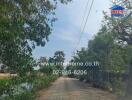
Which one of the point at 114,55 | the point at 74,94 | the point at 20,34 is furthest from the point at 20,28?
the point at 114,55

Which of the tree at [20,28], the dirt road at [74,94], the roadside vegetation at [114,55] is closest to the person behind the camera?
the tree at [20,28]

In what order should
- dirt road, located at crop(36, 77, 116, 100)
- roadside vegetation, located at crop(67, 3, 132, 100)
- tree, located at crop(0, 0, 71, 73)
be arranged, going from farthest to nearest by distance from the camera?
roadside vegetation, located at crop(67, 3, 132, 100), dirt road, located at crop(36, 77, 116, 100), tree, located at crop(0, 0, 71, 73)

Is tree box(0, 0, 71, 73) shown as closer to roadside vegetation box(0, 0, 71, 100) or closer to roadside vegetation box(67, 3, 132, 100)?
roadside vegetation box(0, 0, 71, 100)

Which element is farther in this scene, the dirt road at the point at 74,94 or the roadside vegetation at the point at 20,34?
the dirt road at the point at 74,94

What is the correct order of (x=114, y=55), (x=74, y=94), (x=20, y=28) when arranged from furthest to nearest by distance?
(x=114, y=55) → (x=74, y=94) → (x=20, y=28)

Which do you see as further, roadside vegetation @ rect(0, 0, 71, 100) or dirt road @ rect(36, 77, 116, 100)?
dirt road @ rect(36, 77, 116, 100)

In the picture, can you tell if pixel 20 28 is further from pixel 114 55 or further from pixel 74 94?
pixel 114 55

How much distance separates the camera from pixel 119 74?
146ft

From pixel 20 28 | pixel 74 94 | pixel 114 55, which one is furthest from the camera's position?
pixel 114 55

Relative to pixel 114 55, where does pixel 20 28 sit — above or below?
below

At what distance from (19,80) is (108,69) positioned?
38582 mm

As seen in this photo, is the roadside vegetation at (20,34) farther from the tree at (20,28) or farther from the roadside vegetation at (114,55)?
the roadside vegetation at (114,55)

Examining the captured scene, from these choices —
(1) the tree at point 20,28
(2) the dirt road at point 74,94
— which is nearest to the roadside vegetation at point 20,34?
(1) the tree at point 20,28

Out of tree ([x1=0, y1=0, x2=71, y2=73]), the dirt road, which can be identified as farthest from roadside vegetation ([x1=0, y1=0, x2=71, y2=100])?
the dirt road
